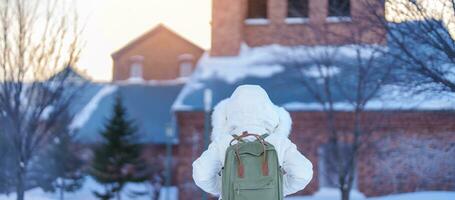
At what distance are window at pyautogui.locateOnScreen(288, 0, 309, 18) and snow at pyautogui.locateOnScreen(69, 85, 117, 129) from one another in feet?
35.7

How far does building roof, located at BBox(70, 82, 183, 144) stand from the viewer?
25062mm

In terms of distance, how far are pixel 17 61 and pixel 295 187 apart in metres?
8.73

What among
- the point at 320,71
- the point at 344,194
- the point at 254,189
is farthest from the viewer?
the point at 320,71

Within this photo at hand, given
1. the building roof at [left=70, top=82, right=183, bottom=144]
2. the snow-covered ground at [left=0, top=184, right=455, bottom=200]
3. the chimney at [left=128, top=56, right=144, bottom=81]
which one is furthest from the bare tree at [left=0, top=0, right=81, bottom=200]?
the chimney at [left=128, top=56, right=144, bottom=81]

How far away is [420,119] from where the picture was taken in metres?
18.0

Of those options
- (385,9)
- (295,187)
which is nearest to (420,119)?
(385,9)

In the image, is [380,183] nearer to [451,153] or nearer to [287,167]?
[451,153]

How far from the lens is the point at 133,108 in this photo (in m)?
27.2

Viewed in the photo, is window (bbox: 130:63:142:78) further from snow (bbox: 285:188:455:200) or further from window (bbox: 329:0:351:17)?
window (bbox: 329:0:351:17)

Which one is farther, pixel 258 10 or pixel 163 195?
pixel 258 10

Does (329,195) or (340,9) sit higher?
(340,9)

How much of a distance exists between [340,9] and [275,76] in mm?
8052

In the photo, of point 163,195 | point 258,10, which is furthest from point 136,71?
point 163,195

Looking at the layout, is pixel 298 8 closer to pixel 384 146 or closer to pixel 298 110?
pixel 298 110
